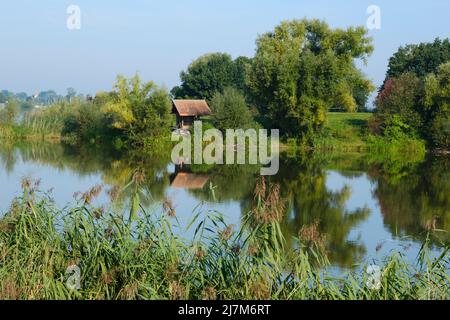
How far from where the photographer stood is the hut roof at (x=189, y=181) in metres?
18.1

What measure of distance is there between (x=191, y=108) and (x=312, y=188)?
21.1m

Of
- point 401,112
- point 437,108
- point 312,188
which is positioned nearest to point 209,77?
point 401,112

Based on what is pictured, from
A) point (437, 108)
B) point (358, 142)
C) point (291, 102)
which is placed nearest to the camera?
point (291, 102)

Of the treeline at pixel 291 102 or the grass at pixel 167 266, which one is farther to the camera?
the treeline at pixel 291 102

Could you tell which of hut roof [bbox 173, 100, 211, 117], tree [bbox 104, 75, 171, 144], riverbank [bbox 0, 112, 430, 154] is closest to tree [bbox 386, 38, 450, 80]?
riverbank [bbox 0, 112, 430, 154]

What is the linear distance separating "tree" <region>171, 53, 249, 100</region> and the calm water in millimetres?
20208

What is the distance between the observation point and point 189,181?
19.6 metres

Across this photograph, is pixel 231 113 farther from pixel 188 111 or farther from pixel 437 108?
pixel 437 108

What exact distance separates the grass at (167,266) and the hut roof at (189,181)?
1170 centimetres

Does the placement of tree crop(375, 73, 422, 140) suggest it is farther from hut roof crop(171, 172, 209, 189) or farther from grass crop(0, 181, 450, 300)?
grass crop(0, 181, 450, 300)

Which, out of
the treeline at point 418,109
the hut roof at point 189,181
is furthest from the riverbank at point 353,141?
the hut roof at point 189,181

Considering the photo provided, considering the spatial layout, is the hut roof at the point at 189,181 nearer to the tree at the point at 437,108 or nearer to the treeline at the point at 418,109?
the treeline at the point at 418,109

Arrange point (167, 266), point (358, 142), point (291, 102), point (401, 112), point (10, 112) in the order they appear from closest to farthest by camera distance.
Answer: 1. point (167, 266)
2. point (291, 102)
3. point (401, 112)
4. point (358, 142)
5. point (10, 112)
